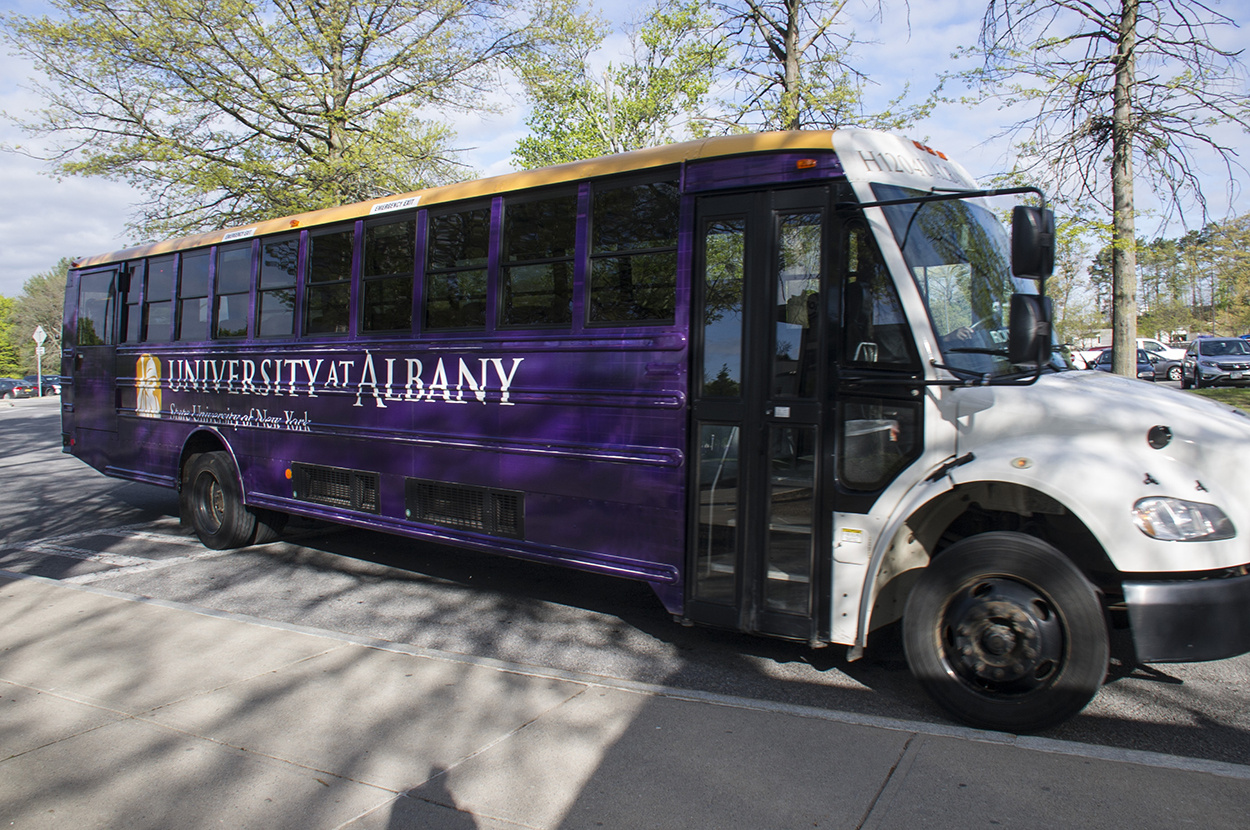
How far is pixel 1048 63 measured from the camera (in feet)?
39.2

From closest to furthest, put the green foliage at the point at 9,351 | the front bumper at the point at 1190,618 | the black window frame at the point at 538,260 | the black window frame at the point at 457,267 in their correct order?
the front bumper at the point at 1190,618 < the black window frame at the point at 538,260 < the black window frame at the point at 457,267 < the green foliage at the point at 9,351

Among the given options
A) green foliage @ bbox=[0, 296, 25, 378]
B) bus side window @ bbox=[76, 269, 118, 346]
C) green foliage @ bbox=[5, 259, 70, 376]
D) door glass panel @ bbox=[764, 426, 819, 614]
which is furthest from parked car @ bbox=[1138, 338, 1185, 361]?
green foliage @ bbox=[0, 296, 25, 378]

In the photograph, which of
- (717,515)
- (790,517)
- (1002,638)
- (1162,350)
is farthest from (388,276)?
(1162,350)

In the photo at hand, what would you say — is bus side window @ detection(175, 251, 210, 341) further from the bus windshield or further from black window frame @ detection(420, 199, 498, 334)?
the bus windshield

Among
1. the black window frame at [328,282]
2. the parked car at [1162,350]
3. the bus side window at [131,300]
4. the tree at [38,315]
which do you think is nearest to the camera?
the black window frame at [328,282]

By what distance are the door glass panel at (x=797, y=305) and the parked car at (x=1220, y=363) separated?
2847 centimetres

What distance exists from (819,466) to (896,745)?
4.47ft

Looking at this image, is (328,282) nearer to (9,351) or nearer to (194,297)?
(194,297)

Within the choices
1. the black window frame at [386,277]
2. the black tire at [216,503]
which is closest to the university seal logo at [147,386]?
the black tire at [216,503]

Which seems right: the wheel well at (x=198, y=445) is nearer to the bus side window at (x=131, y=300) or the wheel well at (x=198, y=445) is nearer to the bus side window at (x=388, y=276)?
the bus side window at (x=131, y=300)

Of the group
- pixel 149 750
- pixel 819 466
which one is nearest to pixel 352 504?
pixel 149 750

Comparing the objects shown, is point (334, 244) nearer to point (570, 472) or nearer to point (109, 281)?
point (570, 472)

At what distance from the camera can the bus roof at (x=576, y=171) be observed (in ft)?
14.2

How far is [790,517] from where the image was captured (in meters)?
4.21
